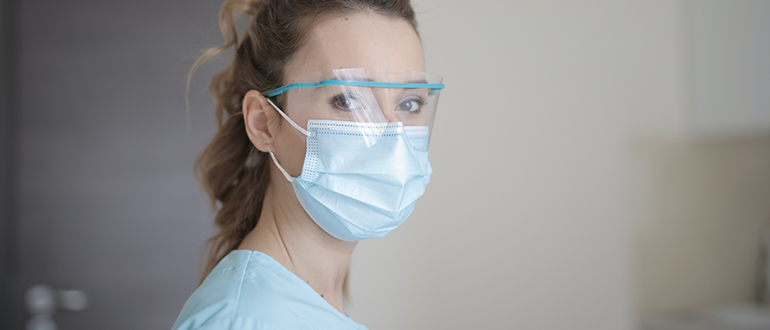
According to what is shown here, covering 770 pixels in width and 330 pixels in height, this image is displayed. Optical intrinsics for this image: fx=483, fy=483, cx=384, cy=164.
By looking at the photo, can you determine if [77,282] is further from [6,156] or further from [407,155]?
[407,155]

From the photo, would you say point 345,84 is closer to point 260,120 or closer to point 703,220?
point 260,120

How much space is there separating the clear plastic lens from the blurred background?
29.5 inches

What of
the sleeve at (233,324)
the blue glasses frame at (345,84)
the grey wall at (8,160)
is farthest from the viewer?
the grey wall at (8,160)

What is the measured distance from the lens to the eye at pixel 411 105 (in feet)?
3.22

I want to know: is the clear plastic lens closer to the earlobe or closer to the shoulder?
the earlobe

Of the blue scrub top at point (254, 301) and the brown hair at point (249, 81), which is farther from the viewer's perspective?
the brown hair at point (249, 81)

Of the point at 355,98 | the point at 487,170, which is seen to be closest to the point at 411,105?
the point at 355,98

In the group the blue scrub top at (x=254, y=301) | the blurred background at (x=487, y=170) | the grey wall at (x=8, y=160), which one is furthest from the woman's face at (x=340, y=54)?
the grey wall at (x=8, y=160)

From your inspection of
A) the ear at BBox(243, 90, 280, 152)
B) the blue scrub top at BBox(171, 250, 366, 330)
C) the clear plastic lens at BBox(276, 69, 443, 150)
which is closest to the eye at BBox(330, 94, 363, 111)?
the clear plastic lens at BBox(276, 69, 443, 150)

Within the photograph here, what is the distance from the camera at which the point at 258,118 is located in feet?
3.33

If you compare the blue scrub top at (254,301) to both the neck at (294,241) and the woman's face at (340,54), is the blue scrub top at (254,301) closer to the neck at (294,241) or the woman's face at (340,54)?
the neck at (294,241)

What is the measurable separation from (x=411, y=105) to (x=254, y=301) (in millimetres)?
492

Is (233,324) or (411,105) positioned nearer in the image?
(233,324)

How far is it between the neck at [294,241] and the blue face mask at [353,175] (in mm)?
48
